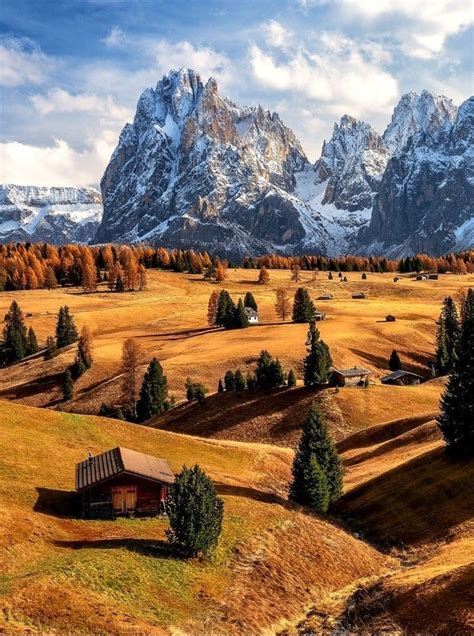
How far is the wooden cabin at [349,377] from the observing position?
301 feet

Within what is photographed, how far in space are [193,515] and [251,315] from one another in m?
118

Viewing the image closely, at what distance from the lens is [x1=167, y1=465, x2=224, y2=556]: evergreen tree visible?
33.8 meters

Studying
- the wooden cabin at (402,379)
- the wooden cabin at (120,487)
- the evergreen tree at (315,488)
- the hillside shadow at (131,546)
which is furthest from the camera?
the wooden cabin at (402,379)

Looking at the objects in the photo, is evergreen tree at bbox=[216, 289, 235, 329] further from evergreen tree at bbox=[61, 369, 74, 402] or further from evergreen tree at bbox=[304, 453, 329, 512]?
evergreen tree at bbox=[304, 453, 329, 512]

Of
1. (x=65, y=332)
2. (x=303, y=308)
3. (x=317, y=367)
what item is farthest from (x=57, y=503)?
(x=303, y=308)

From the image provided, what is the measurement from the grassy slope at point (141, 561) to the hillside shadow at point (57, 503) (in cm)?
14

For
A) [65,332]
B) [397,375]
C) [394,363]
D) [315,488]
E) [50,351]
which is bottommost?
[50,351]

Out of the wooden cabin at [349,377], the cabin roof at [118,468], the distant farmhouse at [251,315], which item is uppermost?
the distant farmhouse at [251,315]

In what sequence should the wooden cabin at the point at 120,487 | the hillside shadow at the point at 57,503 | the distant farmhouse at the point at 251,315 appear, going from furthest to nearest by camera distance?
the distant farmhouse at the point at 251,315
the wooden cabin at the point at 120,487
the hillside shadow at the point at 57,503

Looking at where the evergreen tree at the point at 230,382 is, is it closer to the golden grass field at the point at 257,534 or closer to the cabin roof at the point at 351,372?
the golden grass field at the point at 257,534

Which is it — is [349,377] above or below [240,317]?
below

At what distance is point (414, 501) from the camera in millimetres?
47219

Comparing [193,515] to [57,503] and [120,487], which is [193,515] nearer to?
[120,487]

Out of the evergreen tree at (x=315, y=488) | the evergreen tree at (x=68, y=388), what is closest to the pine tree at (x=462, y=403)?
the evergreen tree at (x=315, y=488)
